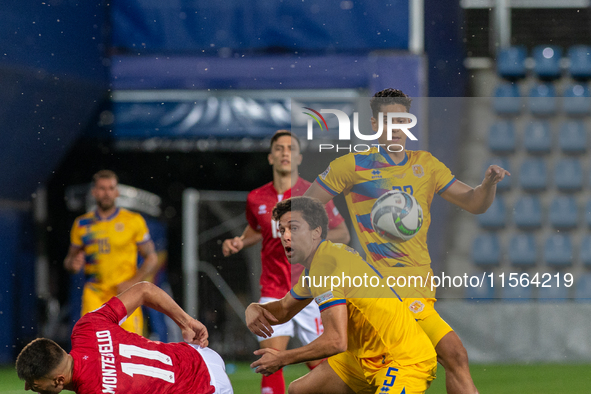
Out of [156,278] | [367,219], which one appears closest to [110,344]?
[367,219]

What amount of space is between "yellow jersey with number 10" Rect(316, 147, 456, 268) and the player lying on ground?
721mm

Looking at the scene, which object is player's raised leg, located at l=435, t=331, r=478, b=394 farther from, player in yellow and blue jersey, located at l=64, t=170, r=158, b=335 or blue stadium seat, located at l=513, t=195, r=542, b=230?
blue stadium seat, located at l=513, t=195, r=542, b=230

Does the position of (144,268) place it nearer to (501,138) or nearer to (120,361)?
(120,361)

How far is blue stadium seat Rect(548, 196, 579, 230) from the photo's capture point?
8.70m

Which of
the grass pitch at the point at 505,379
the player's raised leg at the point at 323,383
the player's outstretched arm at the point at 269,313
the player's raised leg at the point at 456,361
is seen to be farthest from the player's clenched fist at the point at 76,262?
the player's raised leg at the point at 456,361

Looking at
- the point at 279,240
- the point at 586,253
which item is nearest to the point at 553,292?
the point at 586,253

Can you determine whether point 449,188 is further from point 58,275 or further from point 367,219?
point 58,275

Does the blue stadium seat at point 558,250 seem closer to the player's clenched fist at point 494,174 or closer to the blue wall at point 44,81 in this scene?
the player's clenched fist at point 494,174

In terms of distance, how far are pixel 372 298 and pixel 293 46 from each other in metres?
5.62

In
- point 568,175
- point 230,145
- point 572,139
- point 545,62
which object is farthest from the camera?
point 545,62

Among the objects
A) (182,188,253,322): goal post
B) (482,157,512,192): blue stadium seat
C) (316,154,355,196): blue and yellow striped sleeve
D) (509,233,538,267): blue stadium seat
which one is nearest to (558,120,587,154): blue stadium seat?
(482,157,512,192): blue stadium seat

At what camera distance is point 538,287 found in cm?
829

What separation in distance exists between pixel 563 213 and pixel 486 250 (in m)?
1.02

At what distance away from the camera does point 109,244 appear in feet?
19.7
